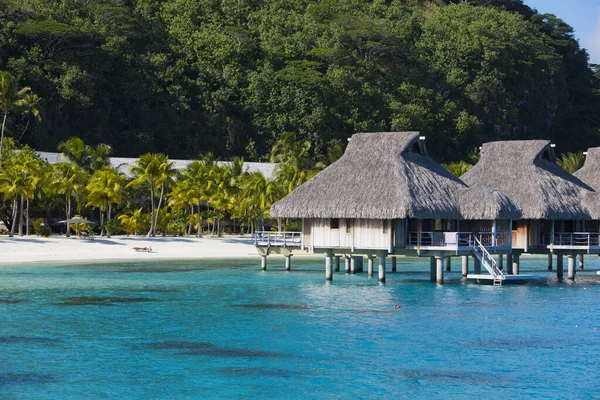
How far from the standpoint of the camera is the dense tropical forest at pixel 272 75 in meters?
78.2

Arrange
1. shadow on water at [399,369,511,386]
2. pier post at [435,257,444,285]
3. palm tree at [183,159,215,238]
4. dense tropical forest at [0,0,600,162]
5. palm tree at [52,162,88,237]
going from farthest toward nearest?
dense tropical forest at [0,0,600,162] < palm tree at [183,159,215,238] < palm tree at [52,162,88,237] < pier post at [435,257,444,285] < shadow on water at [399,369,511,386]

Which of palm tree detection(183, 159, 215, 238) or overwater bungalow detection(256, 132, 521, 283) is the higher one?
palm tree detection(183, 159, 215, 238)

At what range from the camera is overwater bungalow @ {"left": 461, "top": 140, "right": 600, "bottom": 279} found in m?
39.5

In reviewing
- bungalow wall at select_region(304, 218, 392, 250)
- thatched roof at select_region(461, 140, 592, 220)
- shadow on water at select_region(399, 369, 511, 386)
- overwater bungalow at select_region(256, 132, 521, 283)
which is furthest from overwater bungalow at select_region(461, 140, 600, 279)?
shadow on water at select_region(399, 369, 511, 386)

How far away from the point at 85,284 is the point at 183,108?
46.0m

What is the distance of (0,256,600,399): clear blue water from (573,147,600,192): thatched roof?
788cm

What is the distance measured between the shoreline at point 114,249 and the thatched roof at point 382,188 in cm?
1100

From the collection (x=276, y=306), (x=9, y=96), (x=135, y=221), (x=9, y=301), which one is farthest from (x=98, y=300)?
(x=9, y=96)

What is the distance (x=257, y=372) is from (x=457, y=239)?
643 inches

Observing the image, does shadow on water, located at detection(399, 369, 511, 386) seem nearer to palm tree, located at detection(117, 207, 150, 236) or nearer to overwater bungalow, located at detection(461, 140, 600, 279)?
overwater bungalow, located at detection(461, 140, 600, 279)

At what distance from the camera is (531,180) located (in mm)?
40219

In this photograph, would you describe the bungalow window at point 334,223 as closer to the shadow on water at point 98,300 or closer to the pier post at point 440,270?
the pier post at point 440,270

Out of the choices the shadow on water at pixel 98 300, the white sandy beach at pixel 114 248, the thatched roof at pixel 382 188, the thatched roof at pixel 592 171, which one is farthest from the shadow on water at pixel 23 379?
the thatched roof at pixel 592 171

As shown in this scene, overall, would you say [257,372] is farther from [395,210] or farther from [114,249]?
[114,249]
